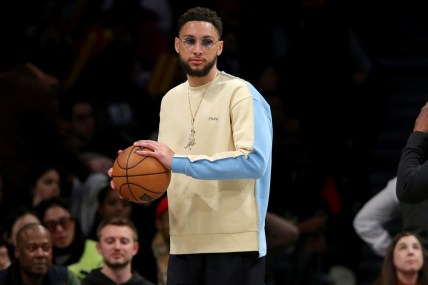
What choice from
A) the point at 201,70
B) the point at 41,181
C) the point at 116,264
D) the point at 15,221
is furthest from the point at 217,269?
the point at 41,181

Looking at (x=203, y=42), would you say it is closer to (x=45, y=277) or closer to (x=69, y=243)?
(x=45, y=277)

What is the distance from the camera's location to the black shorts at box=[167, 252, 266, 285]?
18.6 ft

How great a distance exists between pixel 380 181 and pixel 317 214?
1.76 meters

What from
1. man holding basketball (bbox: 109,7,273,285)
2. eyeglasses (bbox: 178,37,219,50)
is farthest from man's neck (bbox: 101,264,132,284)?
eyeglasses (bbox: 178,37,219,50)

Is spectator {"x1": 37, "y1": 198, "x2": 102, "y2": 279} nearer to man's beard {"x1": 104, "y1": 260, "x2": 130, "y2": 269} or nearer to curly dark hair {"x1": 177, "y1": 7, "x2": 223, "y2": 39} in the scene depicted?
man's beard {"x1": 104, "y1": 260, "x2": 130, "y2": 269}

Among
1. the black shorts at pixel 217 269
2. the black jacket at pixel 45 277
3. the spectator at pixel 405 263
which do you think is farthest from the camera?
the spectator at pixel 405 263

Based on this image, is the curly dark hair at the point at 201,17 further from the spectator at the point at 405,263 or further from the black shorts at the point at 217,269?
the spectator at the point at 405,263

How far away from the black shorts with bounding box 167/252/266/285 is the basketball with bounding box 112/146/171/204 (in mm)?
351

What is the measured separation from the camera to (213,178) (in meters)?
5.55

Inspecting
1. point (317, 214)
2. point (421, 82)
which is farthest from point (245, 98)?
point (421, 82)

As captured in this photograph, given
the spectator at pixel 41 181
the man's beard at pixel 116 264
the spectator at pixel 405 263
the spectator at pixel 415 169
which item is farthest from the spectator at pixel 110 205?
the spectator at pixel 415 169

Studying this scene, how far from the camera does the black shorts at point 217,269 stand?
5.68 metres

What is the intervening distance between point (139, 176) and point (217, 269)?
55 cm

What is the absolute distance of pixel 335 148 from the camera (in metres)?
11.5
